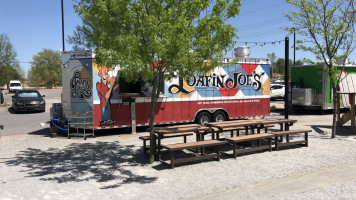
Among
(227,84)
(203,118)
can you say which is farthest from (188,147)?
(227,84)

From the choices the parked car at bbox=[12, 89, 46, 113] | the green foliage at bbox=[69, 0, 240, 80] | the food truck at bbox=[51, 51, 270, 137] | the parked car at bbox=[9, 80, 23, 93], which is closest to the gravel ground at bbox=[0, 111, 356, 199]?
the food truck at bbox=[51, 51, 270, 137]

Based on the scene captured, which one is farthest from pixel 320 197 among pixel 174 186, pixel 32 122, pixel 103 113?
pixel 32 122

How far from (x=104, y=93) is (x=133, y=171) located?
177 inches

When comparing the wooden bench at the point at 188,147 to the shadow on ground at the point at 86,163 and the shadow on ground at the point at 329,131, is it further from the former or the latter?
the shadow on ground at the point at 329,131

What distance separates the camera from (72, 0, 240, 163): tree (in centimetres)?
581

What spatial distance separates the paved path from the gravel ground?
151 mm

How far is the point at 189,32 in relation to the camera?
241 inches

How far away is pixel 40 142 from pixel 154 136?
15.4 feet

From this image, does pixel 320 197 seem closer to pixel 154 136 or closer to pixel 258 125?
pixel 154 136

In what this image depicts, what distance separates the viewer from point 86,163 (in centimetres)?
710

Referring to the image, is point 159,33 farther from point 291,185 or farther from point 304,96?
point 304,96

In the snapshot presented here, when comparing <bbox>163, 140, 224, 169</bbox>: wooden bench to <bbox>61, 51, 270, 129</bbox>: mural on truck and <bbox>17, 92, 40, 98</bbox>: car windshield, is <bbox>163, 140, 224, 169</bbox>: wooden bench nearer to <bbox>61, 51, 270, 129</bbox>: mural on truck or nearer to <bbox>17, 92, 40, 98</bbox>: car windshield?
<bbox>61, 51, 270, 129</bbox>: mural on truck

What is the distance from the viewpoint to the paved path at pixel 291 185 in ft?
16.6

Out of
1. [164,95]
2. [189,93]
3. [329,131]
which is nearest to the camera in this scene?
[164,95]
